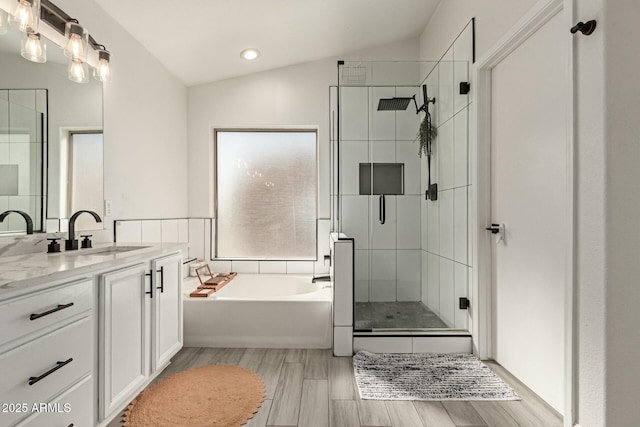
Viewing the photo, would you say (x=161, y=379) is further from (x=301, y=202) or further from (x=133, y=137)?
(x=301, y=202)

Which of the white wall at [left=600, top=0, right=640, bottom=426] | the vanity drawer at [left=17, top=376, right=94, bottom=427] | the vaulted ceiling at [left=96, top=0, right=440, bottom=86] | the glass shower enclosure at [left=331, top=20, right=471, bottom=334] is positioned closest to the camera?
the vanity drawer at [left=17, top=376, right=94, bottom=427]

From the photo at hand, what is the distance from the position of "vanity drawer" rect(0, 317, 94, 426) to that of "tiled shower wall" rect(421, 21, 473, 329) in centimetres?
227

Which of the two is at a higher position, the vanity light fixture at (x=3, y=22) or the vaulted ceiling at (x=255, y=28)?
the vaulted ceiling at (x=255, y=28)

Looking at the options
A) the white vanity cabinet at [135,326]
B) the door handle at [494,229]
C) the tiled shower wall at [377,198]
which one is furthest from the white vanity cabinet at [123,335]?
the door handle at [494,229]

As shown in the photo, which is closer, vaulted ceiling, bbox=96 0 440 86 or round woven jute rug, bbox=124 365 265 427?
round woven jute rug, bbox=124 365 265 427

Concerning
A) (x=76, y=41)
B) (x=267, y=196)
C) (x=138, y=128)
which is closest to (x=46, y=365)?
(x=76, y=41)

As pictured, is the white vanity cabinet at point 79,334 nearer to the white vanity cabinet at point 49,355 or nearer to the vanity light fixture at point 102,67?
the white vanity cabinet at point 49,355

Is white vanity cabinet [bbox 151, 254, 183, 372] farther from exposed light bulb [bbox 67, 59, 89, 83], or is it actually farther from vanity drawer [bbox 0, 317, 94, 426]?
exposed light bulb [bbox 67, 59, 89, 83]

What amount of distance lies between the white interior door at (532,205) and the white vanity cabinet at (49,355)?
2046 mm

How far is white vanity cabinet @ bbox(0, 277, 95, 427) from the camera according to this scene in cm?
97

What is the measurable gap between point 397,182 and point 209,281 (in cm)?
193

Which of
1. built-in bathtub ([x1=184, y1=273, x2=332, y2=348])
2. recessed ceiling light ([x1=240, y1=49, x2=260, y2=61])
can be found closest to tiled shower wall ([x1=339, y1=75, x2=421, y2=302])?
built-in bathtub ([x1=184, y1=273, x2=332, y2=348])

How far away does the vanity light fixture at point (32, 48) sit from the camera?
1.60m

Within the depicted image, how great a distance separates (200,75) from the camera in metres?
3.28
